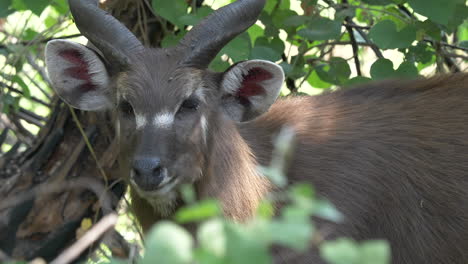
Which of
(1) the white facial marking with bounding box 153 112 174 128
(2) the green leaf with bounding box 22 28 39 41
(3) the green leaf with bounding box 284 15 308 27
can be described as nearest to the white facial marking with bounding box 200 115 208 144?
(1) the white facial marking with bounding box 153 112 174 128

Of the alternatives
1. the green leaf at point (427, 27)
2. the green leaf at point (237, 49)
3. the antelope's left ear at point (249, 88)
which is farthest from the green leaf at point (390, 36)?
the antelope's left ear at point (249, 88)

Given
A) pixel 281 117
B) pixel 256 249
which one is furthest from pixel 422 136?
pixel 256 249

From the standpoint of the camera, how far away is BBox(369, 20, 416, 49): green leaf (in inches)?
212

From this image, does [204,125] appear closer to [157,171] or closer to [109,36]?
[157,171]

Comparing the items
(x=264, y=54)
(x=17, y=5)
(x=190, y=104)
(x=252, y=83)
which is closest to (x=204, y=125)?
(x=190, y=104)

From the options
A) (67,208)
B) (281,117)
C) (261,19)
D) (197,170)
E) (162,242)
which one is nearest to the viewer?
(162,242)

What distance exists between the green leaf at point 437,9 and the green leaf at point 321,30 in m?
0.69

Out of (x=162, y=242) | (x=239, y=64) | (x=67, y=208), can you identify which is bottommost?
(x=67, y=208)

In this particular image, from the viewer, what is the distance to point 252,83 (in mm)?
4840

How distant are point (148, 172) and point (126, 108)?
63 centimetres

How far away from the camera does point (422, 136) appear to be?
512 cm

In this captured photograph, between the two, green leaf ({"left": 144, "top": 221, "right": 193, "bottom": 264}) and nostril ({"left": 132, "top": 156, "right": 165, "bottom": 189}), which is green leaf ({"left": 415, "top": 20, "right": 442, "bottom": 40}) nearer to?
nostril ({"left": 132, "top": 156, "right": 165, "bottom": 189})

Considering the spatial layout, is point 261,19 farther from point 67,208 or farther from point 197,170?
point 67,208

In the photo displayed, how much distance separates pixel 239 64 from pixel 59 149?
8.53 feet
